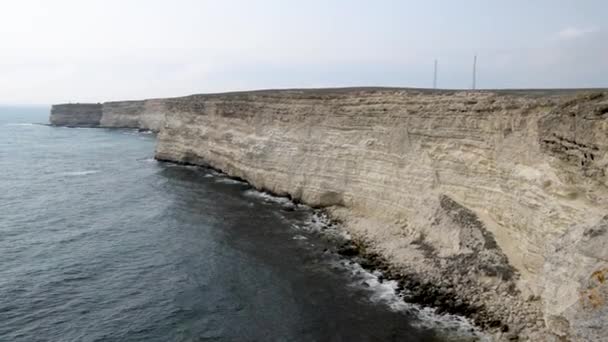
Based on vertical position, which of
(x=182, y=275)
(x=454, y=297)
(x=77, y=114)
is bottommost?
(x=182, y=275)

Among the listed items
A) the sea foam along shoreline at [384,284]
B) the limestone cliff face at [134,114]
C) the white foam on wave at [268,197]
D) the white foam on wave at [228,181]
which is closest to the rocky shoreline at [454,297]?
the sea foam along shoreline at [384,284]

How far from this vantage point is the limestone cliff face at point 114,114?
312 feet

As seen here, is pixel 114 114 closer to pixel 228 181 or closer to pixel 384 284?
pixel 228 181

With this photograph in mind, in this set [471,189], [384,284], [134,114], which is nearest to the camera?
[384,284]

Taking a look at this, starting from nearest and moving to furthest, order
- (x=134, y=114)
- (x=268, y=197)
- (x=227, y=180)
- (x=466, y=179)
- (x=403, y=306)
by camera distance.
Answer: (x=403, y=306) < (x=466, y=179) < (x=268, y=197) < (x=227, y=180) < (x=134, y=114)

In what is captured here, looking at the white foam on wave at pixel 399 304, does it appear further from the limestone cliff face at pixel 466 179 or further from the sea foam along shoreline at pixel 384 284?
the limestone cliff face at pixel 466 179

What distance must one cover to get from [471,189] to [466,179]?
1.90ft

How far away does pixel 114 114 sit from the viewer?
104438 millimetres

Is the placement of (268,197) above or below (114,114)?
below

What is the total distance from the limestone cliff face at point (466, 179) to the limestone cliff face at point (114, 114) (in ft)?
208

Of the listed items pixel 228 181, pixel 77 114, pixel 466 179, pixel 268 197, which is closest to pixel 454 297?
pixel 466 179

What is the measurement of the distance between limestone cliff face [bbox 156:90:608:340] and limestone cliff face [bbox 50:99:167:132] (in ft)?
208

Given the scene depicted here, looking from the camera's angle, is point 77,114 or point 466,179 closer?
point 466,179

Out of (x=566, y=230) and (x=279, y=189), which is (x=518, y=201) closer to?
(x=566, y=230)
